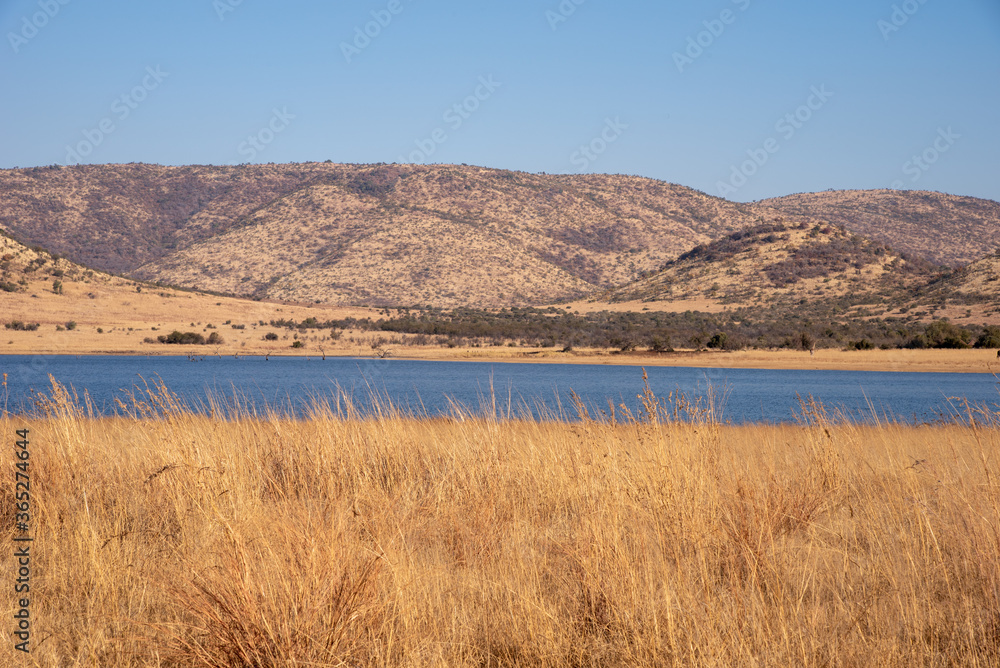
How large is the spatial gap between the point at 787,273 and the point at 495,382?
175 feet

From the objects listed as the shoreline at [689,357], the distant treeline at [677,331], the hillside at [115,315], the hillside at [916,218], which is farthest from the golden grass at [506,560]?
the hillside at [916,218]

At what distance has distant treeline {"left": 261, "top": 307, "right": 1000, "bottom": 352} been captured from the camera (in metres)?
46.3

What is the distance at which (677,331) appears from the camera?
2207 inches

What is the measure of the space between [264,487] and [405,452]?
67.9 inches

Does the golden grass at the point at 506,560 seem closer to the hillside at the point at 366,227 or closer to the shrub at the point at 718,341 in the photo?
A: the shrub at the point at 718,341

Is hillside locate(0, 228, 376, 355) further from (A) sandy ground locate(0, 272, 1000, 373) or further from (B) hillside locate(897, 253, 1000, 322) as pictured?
(B) hillside locate(897, 253, 1000, 322)

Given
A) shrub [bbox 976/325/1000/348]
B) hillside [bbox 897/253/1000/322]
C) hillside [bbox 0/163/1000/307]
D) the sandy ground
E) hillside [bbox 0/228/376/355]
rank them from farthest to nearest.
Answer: hillside [bbox 0/163/1000/307]
hillside [bbox 897/253/1000/322]
hillside [bbox 0/228/376/355]
the sandy ground
shrub [bbox 976/325/1000/348]

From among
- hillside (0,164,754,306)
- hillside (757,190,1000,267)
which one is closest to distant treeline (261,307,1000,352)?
hillside (0,164,754,306)

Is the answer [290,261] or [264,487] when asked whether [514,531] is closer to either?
[264,487]

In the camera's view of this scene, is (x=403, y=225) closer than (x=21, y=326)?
No

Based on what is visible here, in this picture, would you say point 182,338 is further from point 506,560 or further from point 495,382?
point 506,560

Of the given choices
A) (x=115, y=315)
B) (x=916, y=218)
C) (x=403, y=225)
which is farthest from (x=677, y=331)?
(x=916, y=218)

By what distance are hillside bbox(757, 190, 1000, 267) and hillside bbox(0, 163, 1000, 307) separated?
0.37 meters

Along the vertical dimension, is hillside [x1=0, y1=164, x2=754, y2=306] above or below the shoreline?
above
